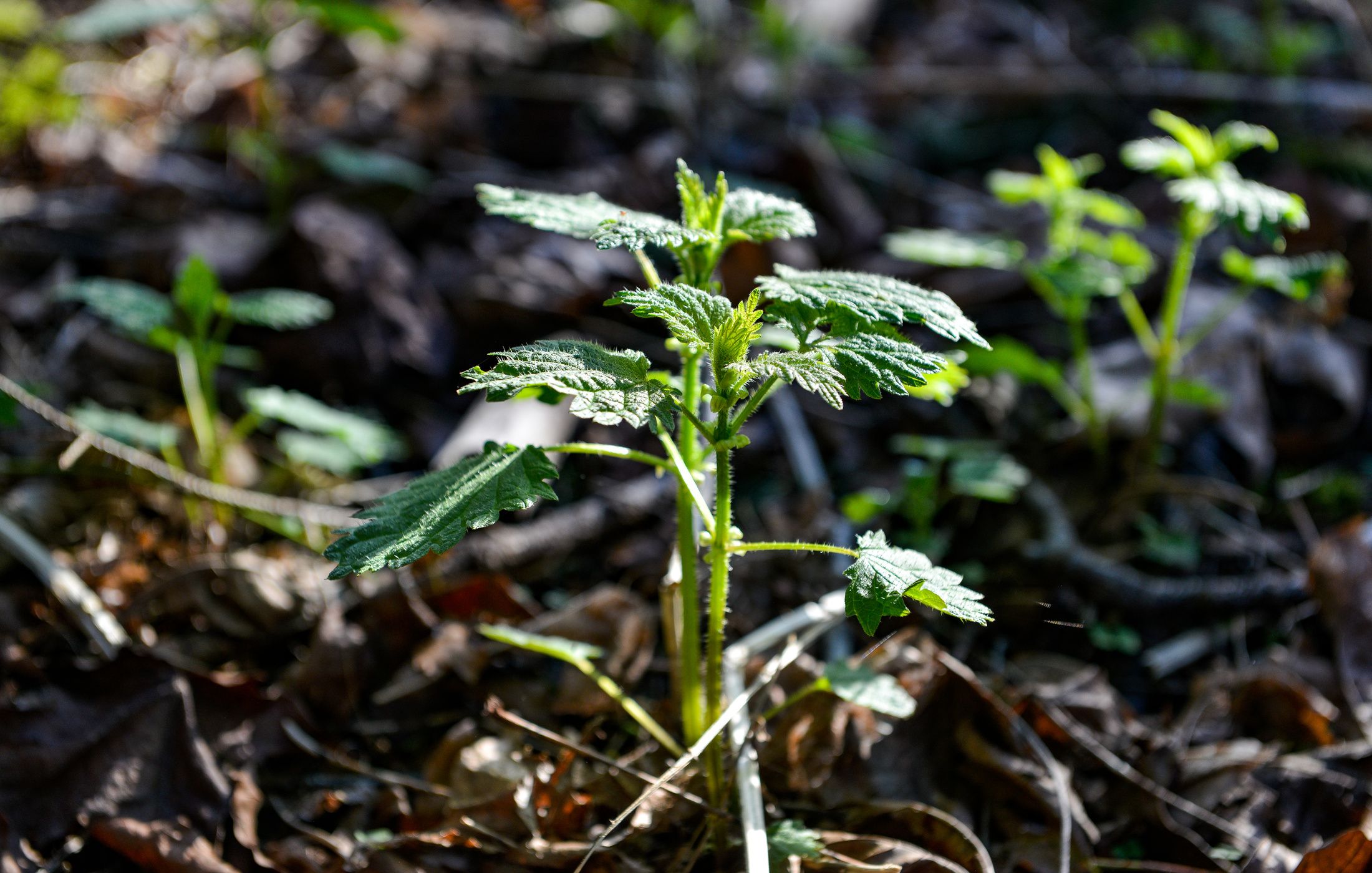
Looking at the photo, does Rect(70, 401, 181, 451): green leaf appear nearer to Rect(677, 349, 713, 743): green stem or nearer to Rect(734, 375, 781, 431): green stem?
Rect(677, 349, 713, 743): green stem

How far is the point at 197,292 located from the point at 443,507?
1.27 m

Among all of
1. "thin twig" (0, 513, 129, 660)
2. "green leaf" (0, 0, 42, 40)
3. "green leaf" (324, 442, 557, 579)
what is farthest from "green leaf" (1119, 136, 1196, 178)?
"green leaf" (0, 0, 42, 40)

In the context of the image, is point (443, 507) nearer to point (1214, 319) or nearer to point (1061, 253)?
point (1061, 253)

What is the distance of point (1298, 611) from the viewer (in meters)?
2.15

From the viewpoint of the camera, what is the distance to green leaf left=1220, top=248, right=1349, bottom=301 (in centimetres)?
216

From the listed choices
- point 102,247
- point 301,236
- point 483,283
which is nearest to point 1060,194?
point 483,283

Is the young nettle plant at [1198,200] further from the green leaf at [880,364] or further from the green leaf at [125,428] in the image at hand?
the green leaf at [125,428]

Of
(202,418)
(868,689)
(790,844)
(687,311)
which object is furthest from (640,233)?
(202,418)

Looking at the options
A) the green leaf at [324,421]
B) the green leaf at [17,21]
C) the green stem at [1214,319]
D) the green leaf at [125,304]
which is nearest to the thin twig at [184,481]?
the green leaf at [324,421]

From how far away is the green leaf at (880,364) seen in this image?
4.00ft

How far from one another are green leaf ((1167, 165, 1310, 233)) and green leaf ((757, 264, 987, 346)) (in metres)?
0.94

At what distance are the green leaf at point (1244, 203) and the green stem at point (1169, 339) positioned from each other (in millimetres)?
168

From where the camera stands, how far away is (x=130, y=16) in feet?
10.9

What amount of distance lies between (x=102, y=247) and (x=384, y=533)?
2.50 metres
